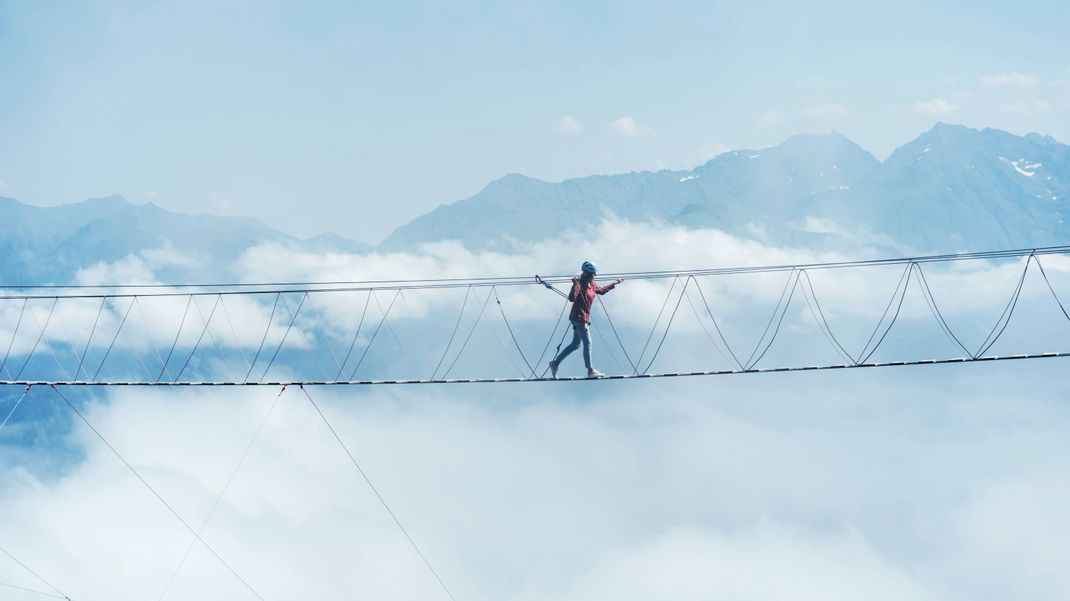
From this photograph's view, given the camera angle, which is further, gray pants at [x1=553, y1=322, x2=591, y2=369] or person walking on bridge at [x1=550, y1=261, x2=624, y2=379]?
gray pants at [x1=553, y1=322, x2=591, y2=369]

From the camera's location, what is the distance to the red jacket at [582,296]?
23547 mm

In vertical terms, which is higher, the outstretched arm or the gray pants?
the outstretched arm

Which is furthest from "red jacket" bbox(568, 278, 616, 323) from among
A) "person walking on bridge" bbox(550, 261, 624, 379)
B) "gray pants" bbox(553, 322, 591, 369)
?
"gray pants" bbox(553, 322, 591, 369)

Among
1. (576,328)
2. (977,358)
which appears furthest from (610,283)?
(977,358)

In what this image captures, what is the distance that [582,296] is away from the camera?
23578mm

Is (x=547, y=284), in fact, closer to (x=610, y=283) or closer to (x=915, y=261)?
(x=610, y=283)

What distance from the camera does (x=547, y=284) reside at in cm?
2380

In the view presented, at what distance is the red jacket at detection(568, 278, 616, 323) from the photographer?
23.5 m

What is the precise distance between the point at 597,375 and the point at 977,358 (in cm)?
1008

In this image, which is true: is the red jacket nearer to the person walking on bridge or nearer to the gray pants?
the person walking on bridge

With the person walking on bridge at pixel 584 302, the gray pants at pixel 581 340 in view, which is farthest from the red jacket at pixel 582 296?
the gray pants at pixel 581 340

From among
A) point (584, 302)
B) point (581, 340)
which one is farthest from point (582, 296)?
point (581, 340)

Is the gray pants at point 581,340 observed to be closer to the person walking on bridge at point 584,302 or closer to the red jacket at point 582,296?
the person walking on bridge at point 584,302

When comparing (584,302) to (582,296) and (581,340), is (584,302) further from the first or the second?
(581,340)
